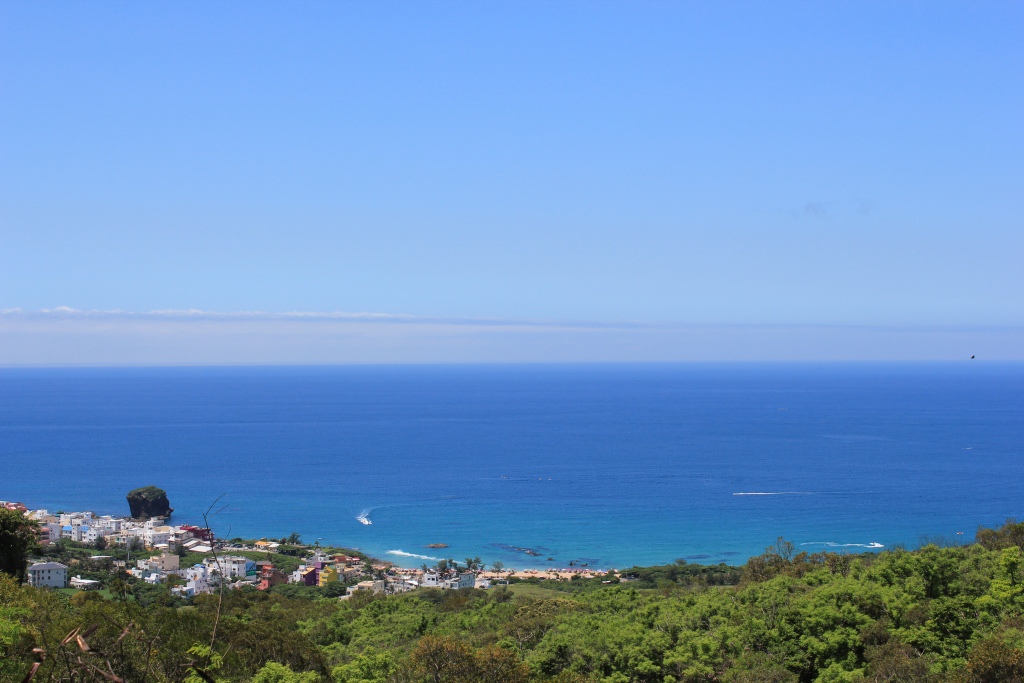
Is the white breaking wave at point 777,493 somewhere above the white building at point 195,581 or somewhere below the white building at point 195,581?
above

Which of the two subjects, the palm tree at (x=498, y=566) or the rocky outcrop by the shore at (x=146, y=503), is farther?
the rocky outcrop by the shore at (x=146, y=503)

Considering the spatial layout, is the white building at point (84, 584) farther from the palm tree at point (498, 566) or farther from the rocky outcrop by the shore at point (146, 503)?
the palm tree at point (498, 566)

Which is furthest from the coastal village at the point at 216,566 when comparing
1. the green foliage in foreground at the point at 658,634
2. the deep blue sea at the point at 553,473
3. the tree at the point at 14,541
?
the green foliage in foreground at the point at 658,634

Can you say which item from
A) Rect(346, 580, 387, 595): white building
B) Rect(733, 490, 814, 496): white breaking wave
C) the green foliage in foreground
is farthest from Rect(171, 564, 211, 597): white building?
Rect(733, 490, 814, 496): white breaking wave

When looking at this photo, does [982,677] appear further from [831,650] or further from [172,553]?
[172,553]

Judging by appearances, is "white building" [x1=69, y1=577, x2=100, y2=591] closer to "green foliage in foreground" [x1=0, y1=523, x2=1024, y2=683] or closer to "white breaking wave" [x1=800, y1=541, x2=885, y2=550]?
"green foliage in foreground" [x1=0, y1=523, x2=1024, y2=683]
